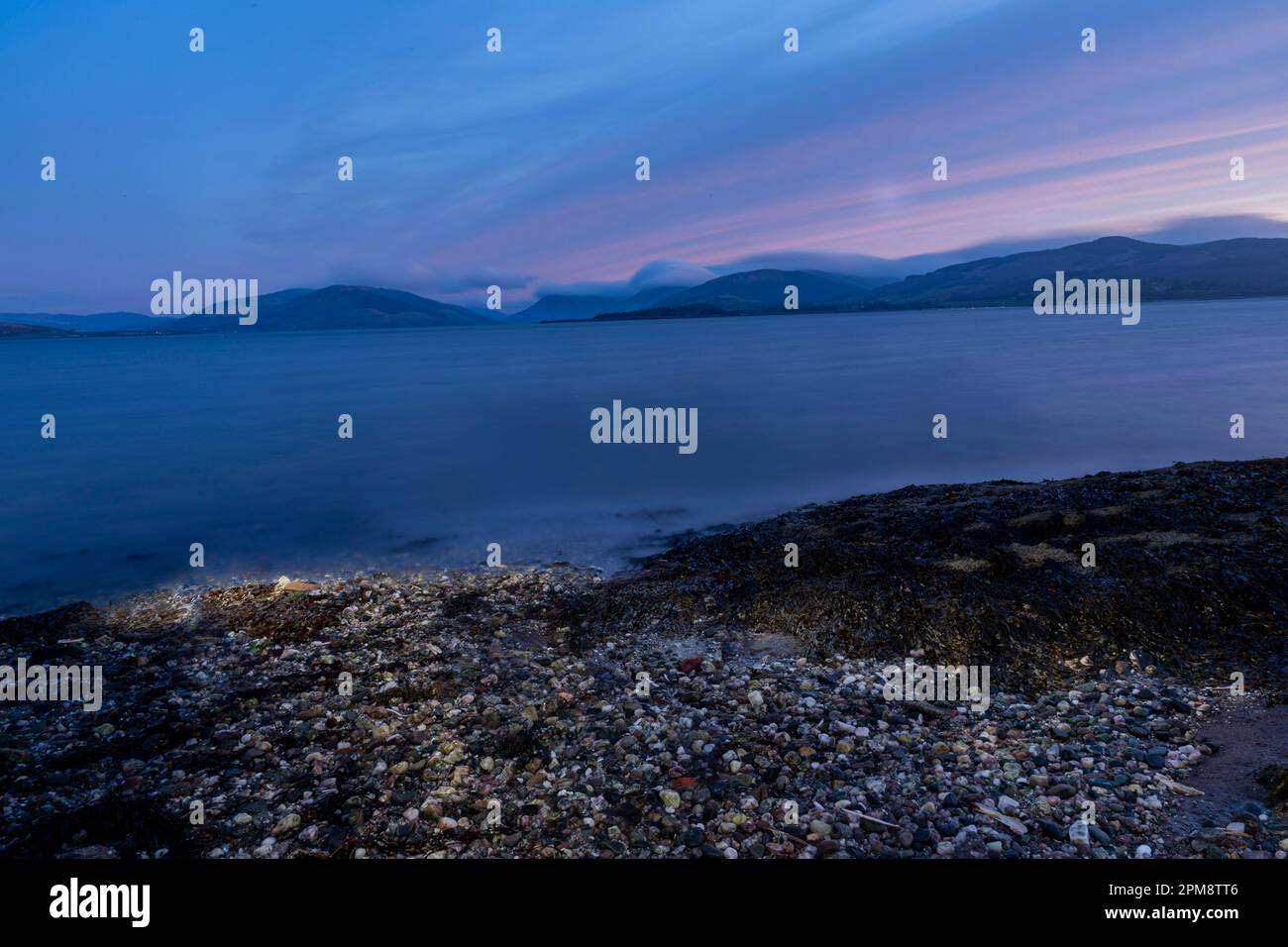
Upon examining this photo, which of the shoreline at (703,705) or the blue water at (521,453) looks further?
the blue water at (521,453)

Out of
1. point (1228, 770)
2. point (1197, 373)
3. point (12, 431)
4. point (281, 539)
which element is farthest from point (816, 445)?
point (12, 431)

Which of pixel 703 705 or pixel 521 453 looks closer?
pixel 703 705

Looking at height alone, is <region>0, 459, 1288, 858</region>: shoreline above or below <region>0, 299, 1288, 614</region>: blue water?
below

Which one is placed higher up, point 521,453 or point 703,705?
point 521,453

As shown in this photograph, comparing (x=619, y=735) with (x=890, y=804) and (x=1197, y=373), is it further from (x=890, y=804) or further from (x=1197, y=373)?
(x=1197, y=373)

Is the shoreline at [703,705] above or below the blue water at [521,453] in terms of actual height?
below
